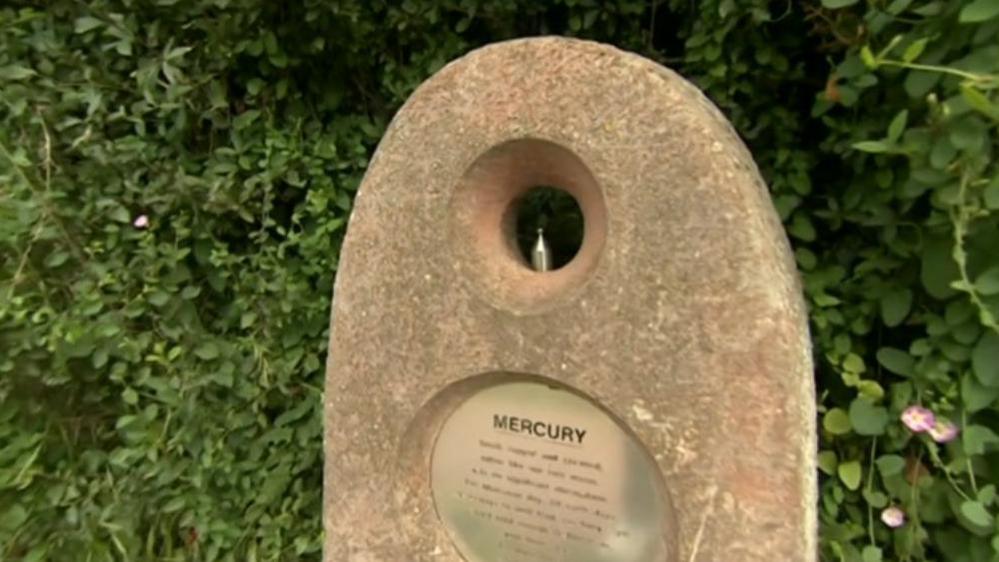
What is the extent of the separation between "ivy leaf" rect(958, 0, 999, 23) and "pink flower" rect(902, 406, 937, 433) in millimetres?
606

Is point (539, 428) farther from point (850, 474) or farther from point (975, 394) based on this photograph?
point (975, 394)

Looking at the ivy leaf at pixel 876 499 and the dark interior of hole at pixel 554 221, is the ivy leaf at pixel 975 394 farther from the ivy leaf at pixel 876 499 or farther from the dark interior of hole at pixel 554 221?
the dark interior of hole at pixel 554 221

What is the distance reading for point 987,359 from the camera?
Result: 113 centimetres

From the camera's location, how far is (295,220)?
1861 mm

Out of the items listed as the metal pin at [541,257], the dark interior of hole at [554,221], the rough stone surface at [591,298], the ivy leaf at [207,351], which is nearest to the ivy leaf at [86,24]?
the ivy leaf at [207,351]

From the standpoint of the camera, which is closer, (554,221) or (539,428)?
(539,428)

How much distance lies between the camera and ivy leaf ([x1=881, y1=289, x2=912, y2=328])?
4.26 feet

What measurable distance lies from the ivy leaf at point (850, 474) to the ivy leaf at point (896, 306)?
26cm

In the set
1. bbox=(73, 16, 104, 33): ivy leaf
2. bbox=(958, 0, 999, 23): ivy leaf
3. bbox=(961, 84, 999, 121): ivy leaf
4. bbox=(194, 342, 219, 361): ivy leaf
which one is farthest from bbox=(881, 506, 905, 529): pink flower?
bbox=(73, 16, 104, 33): ivy leaf

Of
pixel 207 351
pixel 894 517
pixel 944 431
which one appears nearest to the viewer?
pixel 944 431

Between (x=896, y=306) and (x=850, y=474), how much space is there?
1.02ft

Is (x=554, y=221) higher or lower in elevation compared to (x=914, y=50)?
lower

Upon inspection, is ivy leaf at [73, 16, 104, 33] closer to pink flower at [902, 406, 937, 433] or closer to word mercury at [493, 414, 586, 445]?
word mercury at [493, 414, 586, 445]

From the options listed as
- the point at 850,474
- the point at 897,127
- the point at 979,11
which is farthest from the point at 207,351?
the point at 979,11
